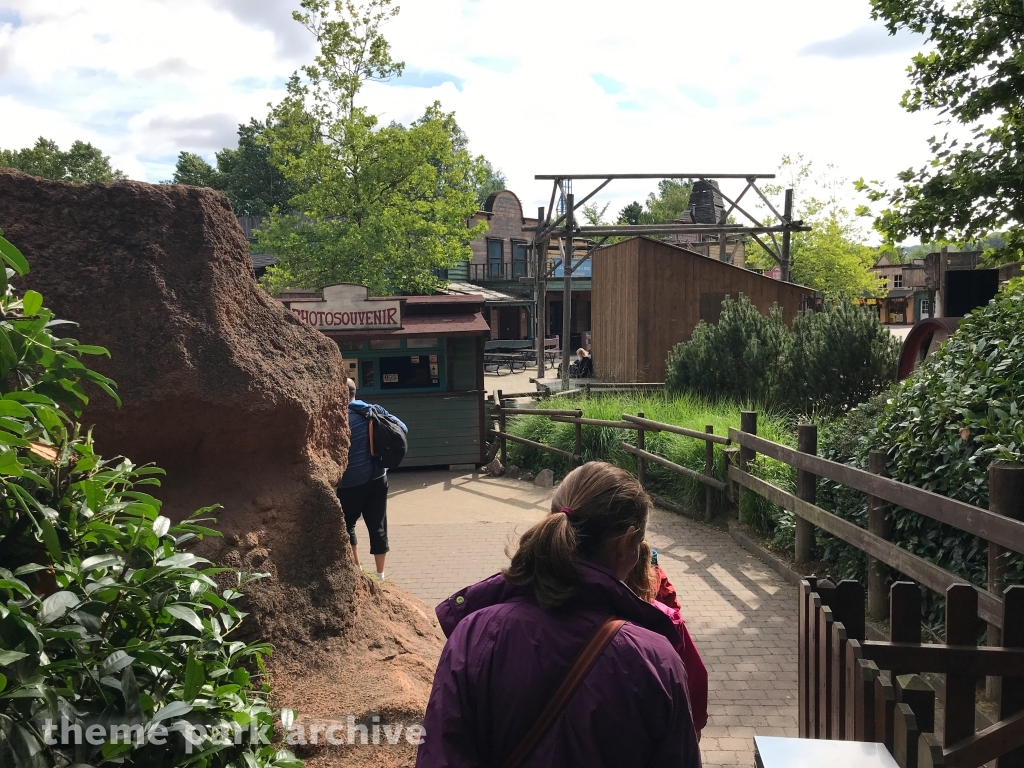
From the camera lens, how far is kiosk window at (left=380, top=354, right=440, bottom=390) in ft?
44.2

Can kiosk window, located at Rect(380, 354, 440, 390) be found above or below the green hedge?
above

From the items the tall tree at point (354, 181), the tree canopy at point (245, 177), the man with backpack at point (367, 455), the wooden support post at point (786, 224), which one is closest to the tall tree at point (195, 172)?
the tree canopy at point (245, 177)

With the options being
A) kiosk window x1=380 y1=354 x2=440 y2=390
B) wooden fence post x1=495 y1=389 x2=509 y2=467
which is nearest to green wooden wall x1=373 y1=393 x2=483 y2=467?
kiosk window x1=380 y1=354 x2=440 y2=390

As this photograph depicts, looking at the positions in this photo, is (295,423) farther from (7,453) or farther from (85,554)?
(7,453)

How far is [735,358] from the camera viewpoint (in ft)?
43.4

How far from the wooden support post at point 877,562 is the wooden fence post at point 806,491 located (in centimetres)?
118

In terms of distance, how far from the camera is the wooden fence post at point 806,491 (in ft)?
22.5

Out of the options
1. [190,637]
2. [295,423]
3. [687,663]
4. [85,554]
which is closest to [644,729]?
[687,663]

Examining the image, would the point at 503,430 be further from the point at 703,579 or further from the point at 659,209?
the point at 659,209

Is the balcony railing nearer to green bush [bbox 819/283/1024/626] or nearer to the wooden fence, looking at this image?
green bush [bbox 819/283/1024/626]

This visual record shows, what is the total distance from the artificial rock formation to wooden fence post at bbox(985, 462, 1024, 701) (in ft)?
9.20

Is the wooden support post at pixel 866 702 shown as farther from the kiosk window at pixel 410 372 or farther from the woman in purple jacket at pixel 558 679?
the kiosk window at pixel 410 372

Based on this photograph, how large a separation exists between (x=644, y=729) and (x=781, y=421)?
392 inches

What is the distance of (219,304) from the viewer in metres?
3.66
